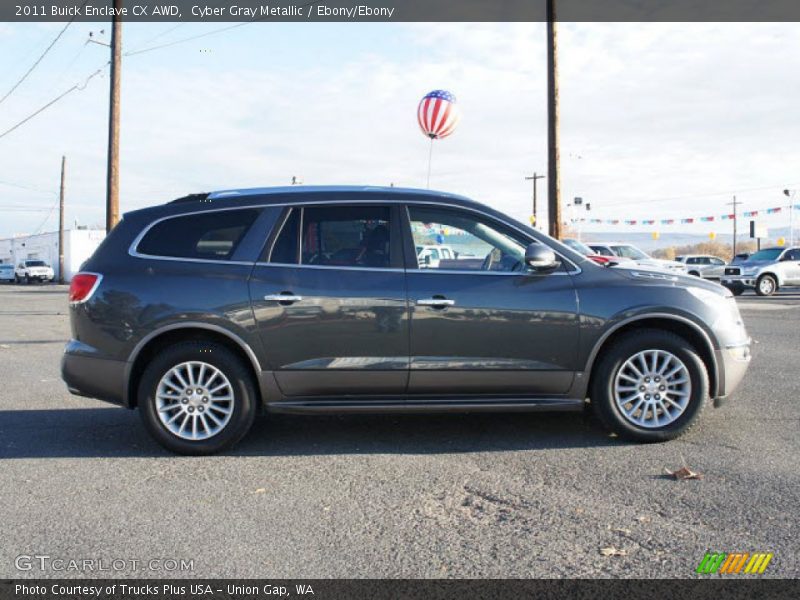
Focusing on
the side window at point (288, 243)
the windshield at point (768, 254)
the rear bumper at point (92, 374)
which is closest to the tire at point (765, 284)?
the windshield at point (768, 254)

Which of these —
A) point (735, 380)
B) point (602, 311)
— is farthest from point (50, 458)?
point (735, 380)

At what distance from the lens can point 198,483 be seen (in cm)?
451

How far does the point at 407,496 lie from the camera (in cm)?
421

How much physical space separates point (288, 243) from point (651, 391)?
2830 millimetres

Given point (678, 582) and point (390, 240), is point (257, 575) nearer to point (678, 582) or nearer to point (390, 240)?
point (678, 582)

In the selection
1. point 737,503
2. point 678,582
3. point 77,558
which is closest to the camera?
point 678,582

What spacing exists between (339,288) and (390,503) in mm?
1632

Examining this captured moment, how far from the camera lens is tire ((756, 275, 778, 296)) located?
2466 centimetres

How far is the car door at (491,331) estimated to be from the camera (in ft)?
16.6

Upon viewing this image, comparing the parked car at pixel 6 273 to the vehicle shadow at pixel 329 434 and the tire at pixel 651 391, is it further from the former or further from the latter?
the tire at pixel 651 391

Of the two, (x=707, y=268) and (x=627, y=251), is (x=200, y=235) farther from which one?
(x=707, y=268)

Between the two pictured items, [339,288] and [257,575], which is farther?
[339,288]

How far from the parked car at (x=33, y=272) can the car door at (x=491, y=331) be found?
53.8 m

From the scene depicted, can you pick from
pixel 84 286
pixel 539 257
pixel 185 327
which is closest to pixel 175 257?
pixel 185 327
